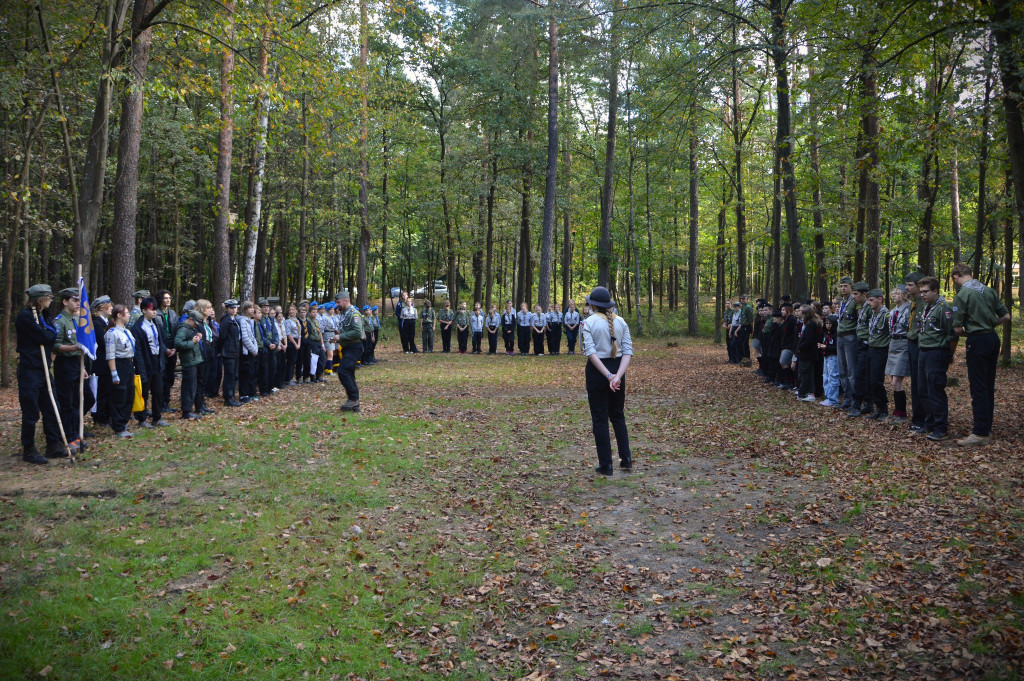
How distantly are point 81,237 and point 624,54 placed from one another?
10669 millimetres

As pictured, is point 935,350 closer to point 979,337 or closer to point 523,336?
point 979,337

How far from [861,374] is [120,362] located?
11394 mm

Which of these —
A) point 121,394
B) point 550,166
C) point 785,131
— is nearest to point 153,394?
point 121,394

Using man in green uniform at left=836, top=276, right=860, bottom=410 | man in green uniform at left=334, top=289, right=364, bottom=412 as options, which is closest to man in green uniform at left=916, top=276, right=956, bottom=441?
man in green uniform at left=836, top=276, right=860, bottom=410

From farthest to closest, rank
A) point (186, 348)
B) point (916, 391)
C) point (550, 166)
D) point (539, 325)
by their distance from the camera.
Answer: point (550, 166), point (539, 325), point (186, 348), point (916, 391)

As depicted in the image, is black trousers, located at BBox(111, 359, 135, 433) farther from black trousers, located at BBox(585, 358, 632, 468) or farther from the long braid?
the long braid

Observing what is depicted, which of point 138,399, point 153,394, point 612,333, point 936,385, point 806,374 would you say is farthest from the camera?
point 806,374

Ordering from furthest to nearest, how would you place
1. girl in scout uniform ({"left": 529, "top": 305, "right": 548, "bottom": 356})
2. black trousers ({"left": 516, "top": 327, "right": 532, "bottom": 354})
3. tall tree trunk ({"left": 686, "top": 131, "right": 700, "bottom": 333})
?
1. tall tree trunk ({"left": 686, "top": 131, "right": 700, "bottom": 333})
2. black trousers ({"left": 516, "top": 327, "right": 532, "bottom": 354})
3. girl in scout uniform ({"left": 529, "top": 305, "right": 548, "bottom": 356})

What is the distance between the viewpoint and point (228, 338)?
12031 millimetres

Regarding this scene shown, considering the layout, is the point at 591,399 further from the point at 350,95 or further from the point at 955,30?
the point at 350,95

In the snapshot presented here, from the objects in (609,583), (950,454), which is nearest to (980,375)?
(950,454)

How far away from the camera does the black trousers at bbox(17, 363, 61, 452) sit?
25.3 feet

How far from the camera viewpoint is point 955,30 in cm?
761

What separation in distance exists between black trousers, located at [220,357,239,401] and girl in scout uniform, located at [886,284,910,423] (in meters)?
11.0
